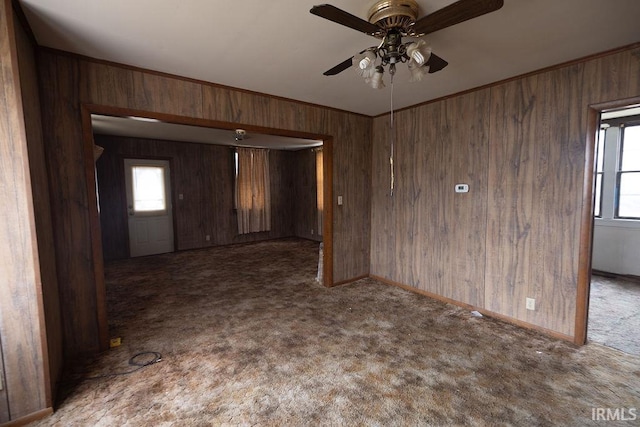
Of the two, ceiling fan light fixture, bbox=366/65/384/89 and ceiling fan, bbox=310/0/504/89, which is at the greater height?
ceiling fan, bbox=310/0/504/89

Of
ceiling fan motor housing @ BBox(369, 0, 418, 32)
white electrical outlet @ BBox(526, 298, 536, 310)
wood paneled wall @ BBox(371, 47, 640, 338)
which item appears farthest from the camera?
white electrical outlet @ BBox(526, 298, 536, 310)

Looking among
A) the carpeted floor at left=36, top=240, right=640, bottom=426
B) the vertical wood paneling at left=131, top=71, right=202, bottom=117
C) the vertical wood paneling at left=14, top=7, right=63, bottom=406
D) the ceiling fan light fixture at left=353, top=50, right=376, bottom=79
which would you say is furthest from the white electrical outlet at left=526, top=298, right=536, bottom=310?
the vertical wood paneling at left=14, top=7, right=63, bottom=406

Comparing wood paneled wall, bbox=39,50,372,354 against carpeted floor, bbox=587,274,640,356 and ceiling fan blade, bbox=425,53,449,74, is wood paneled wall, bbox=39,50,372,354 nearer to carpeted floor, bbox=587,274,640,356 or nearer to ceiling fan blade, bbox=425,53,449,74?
ceiling fan blade, bbox=425,53,449,74

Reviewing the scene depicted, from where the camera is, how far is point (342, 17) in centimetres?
143

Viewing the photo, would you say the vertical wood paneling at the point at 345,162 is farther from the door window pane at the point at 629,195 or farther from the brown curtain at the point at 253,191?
the door window pane at the point at 629,195

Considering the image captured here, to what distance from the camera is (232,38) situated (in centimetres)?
209

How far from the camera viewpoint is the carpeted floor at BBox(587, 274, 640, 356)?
8.61 feet

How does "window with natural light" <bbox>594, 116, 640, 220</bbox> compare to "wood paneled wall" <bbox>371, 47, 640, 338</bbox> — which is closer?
"wood paneled wall" <bbox>371, 47, 640, 338</bbox>

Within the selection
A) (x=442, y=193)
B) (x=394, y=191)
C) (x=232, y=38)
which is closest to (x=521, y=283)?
(x=442, y=193)

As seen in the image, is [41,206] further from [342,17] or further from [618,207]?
[618,207]

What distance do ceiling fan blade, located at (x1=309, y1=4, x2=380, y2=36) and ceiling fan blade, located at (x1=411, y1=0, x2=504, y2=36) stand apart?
0.24m

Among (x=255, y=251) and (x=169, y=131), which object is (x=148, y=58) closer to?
(x=169, y=131)

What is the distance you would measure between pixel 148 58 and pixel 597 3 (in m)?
3.10

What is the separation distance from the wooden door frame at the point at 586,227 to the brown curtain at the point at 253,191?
20.6ft
